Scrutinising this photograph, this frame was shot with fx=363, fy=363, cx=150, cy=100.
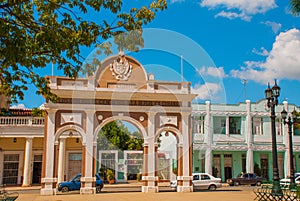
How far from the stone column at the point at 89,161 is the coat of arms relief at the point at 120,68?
2.92 meters

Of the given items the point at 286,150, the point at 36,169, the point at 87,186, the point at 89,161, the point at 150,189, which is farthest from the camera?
the point at 286,150

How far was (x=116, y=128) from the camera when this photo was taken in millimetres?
37219

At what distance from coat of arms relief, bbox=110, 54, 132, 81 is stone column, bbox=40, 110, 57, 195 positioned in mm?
4520

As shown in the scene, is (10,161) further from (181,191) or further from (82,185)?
(181,191)

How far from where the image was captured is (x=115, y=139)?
36.4 m

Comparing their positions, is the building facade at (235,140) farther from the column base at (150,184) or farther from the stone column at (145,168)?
the column base at (150,184)

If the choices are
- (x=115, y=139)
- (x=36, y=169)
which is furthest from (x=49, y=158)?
(x=115, y=139)

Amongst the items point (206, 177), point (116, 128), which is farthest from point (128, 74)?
point (116, 128)

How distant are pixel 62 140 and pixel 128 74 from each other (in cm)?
1098

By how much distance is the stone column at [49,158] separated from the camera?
843 inches

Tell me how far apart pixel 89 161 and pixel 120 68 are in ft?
20.2

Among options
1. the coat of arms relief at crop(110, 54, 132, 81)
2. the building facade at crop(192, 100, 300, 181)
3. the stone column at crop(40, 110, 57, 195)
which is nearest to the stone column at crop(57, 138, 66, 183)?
the stone column at crop(40, 110, 57, 195)

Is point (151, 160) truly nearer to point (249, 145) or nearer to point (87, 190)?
point (87, 190)

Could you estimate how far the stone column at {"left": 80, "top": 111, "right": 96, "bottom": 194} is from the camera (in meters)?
22.0
